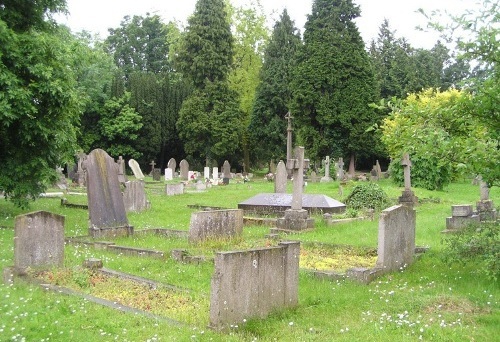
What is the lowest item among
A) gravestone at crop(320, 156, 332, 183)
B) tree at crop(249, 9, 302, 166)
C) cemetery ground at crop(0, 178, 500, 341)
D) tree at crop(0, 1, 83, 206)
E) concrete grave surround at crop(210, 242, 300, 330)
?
cemetery ground at crop(0, 178, 500, 341)

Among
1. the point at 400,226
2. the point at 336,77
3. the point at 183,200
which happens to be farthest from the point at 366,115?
the point at 400,226

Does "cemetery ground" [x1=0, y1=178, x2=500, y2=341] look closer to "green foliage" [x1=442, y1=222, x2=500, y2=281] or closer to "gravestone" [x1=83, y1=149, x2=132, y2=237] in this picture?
"green foliage" [x1=442, y1=222, x2=500, y2=281]

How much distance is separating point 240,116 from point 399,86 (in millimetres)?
14782

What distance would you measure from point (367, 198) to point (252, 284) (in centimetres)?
1336

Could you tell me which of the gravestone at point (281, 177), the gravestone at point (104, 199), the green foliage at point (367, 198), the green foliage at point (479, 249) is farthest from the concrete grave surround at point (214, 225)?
the gravestone at point (281, 177)

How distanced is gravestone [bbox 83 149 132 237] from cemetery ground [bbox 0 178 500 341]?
1495 millimetres

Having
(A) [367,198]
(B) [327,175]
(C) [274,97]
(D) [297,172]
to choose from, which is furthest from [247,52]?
(D) [297,172]

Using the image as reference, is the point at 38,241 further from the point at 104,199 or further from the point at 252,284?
the point at 104,199

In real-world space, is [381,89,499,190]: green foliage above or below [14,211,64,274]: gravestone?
above

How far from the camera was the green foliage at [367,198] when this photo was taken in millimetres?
18969

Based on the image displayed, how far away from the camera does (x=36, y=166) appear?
603 inches

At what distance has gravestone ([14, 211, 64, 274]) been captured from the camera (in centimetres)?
847

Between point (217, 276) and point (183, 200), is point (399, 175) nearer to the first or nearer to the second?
point (183, 200)

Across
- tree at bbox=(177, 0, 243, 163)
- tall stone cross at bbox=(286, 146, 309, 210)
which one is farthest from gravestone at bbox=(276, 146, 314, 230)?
tree at bbox=(177, 0, 243, 163)
